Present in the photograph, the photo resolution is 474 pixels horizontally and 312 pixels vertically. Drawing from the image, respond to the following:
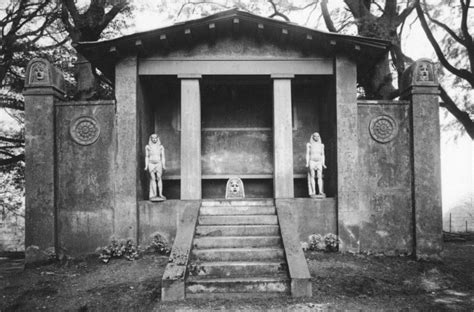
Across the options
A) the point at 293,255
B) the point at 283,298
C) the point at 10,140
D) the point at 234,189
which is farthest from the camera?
the point at 10,140

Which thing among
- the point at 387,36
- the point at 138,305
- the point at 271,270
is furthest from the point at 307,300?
the point at 387,36

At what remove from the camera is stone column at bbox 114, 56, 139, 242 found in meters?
10.4

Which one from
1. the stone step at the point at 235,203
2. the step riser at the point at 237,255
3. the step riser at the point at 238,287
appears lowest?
the step riser at the point at 238,287

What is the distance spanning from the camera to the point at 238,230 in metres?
9.37

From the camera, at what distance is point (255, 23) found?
10.5m

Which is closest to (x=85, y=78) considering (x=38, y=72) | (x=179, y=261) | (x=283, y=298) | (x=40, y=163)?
(x=38, y=72)

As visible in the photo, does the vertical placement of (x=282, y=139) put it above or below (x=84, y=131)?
below

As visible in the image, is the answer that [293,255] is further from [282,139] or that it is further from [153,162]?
[153,162]

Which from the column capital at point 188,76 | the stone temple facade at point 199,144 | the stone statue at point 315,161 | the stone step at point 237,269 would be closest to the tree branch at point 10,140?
the stone temple facade at point 199,144

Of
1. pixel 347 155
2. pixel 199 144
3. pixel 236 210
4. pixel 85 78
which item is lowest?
pixel 236 210

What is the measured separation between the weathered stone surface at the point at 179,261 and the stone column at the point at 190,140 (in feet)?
3.31

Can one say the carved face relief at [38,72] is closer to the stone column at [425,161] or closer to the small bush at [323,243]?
the small bush at [323,243]

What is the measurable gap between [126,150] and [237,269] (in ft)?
15.3

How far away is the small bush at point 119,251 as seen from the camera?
10.0 m
